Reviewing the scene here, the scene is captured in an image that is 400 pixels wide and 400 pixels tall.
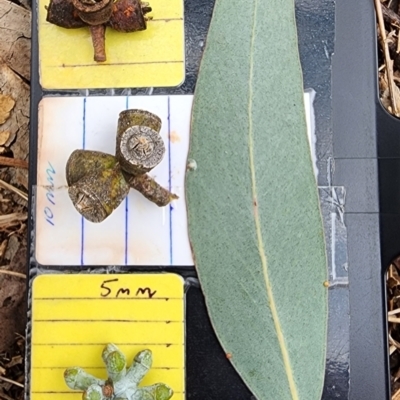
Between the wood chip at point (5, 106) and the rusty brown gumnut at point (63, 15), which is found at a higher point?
the rusty brown gumnut at point (63, 15)

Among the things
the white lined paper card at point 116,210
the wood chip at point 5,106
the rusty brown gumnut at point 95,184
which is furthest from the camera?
the wood chip at point 5,106

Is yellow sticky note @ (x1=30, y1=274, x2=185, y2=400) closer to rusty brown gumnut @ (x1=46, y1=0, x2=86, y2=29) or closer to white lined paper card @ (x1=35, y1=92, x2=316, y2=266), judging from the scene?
white lined paper card @ (x1=35, y1=92, x2=316, y2=266)

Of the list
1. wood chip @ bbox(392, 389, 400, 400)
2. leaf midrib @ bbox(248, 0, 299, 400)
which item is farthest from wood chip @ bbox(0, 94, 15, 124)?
wood chip @ bbox(392, 389, 400, 400)

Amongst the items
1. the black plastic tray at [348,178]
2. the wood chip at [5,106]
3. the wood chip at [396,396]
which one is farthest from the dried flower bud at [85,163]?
the wood chip at [396,396]

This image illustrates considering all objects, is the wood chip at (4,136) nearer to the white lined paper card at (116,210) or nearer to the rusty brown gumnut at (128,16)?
the white lined paper card at (116,210)

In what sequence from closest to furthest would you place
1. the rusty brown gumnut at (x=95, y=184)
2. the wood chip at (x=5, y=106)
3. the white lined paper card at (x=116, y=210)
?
the rusty brown gumnut at (x=95, y=184) < the white lined paper card at (x=116, y=210) < the wood chip at (x=5, y=106)

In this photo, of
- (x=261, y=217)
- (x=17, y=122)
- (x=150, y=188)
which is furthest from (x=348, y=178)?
(x=17, y=122)

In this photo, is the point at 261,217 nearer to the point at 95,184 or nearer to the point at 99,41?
the point at 95,184
